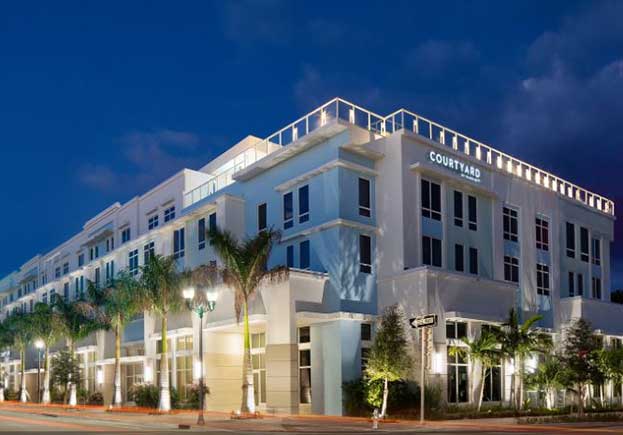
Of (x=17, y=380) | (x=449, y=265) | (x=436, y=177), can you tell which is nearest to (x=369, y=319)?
(x=449, y=265)

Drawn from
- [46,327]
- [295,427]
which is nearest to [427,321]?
[295,427]

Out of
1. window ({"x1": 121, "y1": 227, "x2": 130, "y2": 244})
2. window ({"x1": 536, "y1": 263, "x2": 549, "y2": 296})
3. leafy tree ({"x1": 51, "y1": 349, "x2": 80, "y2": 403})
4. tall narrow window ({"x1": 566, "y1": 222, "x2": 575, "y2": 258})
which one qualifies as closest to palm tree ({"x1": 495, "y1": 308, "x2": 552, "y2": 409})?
window ({"x1": 536, "y1": 263, "x2": 549, "y2": 296})

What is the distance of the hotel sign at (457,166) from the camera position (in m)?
42.5

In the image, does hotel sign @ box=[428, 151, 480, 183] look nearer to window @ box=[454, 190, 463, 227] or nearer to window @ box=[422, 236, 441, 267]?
window @ box=[454, 190, 463, 227]

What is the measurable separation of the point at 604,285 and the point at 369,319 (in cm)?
2621

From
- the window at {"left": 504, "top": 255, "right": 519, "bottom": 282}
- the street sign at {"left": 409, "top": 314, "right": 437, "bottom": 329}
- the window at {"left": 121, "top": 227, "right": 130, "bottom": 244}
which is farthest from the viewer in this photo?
the window at {"left": 121, "top": 227, "right": 130, "bottom": 244}

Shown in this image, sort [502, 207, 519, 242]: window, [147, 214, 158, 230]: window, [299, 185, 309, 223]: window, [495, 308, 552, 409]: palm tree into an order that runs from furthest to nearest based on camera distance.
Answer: [147, 214, 158, 230]: window < [502, 207, 519, 242]: window < [299, 185, 309, 223]: window < [495, 308, 552, 409]: palm tree

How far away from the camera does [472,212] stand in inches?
1786

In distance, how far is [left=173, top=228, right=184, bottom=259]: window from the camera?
52.3m

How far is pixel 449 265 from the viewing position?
1686 inches

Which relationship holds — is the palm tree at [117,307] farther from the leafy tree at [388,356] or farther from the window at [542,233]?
the window at [542,233]

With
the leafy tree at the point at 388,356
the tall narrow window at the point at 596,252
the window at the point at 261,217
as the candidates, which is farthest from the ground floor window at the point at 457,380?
the tall narrow window at the point at 596,252

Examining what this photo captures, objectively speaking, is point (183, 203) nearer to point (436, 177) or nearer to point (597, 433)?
point (436, 177)

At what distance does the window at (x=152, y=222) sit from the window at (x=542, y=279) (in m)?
31.2
